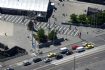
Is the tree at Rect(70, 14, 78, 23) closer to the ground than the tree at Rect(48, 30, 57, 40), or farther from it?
farther from it

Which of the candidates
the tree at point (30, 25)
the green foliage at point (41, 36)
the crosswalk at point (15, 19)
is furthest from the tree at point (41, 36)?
the crosswalk at point (15, 19)

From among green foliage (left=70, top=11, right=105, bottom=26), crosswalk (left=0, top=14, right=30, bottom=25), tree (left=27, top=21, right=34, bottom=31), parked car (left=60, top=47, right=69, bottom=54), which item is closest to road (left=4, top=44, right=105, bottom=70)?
parked car (left=60, top=47, right=69, bottom=54)

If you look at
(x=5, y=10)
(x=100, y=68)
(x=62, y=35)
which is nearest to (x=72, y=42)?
(x=62, y=35)

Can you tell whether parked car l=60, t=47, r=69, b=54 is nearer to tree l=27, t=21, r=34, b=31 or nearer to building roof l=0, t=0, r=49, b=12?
tree l=27, t=21, r=34, b=31

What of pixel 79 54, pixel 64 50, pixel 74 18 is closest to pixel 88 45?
pixel 79 54

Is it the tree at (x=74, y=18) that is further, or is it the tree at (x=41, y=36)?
the tree at (x=74, y=18)

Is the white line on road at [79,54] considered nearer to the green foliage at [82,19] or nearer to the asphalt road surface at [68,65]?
the asphalt road surface at [68,65]

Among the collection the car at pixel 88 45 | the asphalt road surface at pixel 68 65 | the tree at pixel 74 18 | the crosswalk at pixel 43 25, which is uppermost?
the tree at pixel 74 18

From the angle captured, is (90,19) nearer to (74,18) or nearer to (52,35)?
(74,18)
